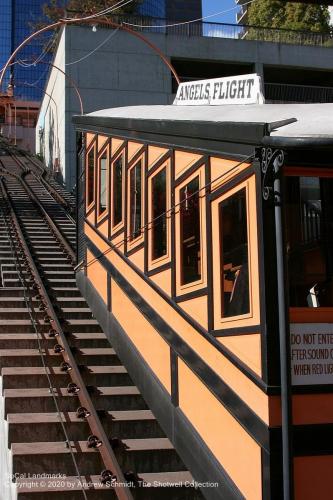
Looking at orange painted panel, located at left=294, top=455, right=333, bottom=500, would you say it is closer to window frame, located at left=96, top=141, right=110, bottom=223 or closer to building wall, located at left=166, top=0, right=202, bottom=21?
window frame, located at left=96, top=141, right=110, bottom=223

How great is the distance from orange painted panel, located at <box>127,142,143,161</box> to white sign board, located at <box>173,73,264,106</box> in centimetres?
59

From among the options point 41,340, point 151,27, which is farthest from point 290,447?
point 151,27

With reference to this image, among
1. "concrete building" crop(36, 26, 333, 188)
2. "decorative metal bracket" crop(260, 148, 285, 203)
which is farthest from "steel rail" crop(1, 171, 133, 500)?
"concrete building" crop(36, 26, 333, 188)

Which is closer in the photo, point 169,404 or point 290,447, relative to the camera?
point 290,447

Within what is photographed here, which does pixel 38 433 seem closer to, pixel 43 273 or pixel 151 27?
pixel 43 273

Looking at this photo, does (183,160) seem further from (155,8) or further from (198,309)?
(155,8)

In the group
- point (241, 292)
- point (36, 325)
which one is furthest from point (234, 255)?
point (36, 325)

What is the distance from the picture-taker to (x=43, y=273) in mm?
11039

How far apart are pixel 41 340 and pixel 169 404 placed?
8.47 ft

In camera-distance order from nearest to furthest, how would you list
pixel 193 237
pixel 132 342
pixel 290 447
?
pixel 290 447 → pixel 193 237 → pixel 132 342

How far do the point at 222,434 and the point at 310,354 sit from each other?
974mm

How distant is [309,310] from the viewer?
421cm

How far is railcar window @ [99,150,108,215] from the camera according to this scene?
8613 millimetres

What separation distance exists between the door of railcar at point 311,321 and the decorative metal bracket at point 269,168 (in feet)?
0.76
